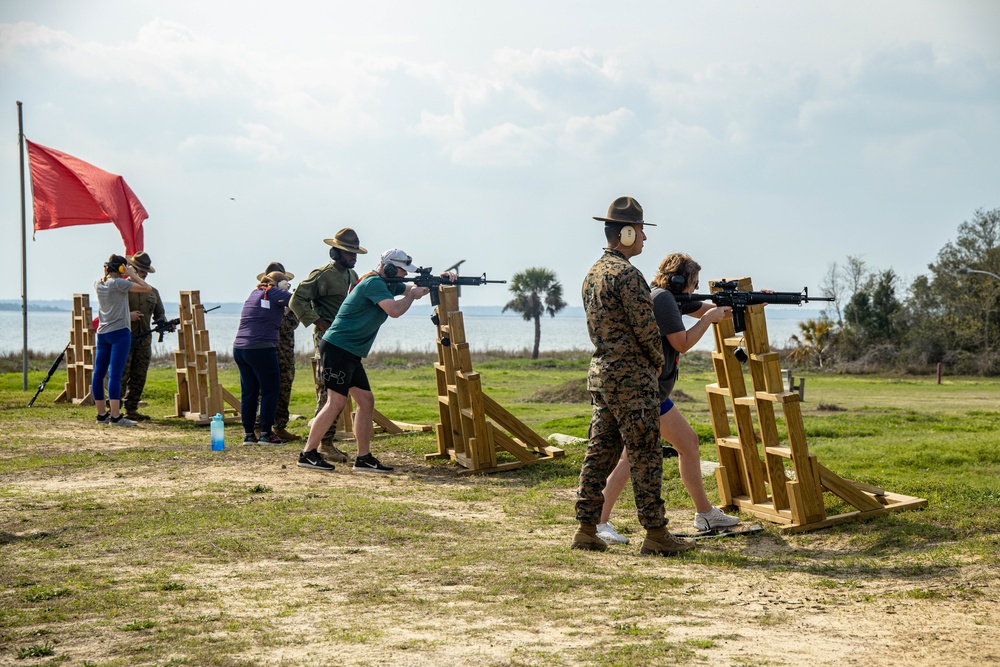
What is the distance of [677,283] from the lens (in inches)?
263

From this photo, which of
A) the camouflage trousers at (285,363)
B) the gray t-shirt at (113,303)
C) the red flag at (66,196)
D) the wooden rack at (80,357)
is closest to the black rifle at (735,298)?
the camouflage trousers at (285,363)

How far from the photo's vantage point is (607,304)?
6234 millimetres

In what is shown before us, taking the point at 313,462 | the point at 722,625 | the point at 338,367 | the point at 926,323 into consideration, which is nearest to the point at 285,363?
the point at 313,462

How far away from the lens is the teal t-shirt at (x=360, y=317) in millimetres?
9734

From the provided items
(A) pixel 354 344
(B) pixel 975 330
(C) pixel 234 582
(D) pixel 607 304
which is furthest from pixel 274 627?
(B) pixel 975 330

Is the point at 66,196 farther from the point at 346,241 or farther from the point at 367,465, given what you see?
the point at 367,465

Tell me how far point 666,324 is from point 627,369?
1.72 feet

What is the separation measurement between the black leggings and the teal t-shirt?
7.27ft

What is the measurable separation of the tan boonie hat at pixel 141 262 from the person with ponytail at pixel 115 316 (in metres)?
0.56

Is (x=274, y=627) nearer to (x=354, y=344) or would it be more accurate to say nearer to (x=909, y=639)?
(x=909, y=639)

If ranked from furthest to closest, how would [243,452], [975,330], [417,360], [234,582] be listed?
[975,330]
[417,360]
[243,452]
[234,582]

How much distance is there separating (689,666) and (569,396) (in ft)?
69.0

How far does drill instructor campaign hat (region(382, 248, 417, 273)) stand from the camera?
10125mm

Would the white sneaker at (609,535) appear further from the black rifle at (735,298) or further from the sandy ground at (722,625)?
the black rifle at (735,298)
